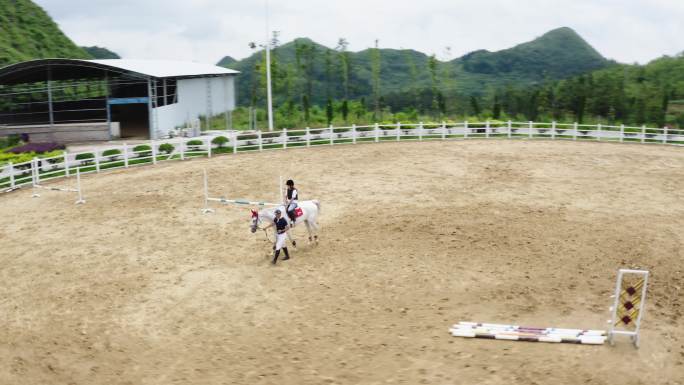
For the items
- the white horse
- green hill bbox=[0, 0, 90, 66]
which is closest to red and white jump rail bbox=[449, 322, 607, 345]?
the white horse

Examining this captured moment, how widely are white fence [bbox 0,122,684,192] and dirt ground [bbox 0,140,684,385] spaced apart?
2.67 metres

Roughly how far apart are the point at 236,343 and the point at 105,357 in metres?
2.00

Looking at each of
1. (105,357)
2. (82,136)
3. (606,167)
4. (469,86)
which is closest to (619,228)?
(606,167)

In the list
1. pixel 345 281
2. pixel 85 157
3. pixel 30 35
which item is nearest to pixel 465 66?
pixel 30 35

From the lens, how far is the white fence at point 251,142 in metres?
22.3

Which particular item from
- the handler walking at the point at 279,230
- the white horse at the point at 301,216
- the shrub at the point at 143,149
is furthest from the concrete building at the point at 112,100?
the handler walking at the point at 279,230

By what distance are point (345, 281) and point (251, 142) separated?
712 inches

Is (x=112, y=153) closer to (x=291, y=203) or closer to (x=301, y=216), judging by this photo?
(x=301, y=216)

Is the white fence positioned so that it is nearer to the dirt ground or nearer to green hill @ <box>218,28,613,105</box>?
the dirt ground

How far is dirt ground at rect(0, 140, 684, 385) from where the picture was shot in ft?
27.7

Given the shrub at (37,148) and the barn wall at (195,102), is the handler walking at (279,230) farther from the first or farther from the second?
the barn wall at (195,102)

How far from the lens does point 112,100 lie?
33656mm

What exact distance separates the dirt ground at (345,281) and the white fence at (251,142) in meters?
2.67

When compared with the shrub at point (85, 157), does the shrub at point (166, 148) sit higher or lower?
higher
